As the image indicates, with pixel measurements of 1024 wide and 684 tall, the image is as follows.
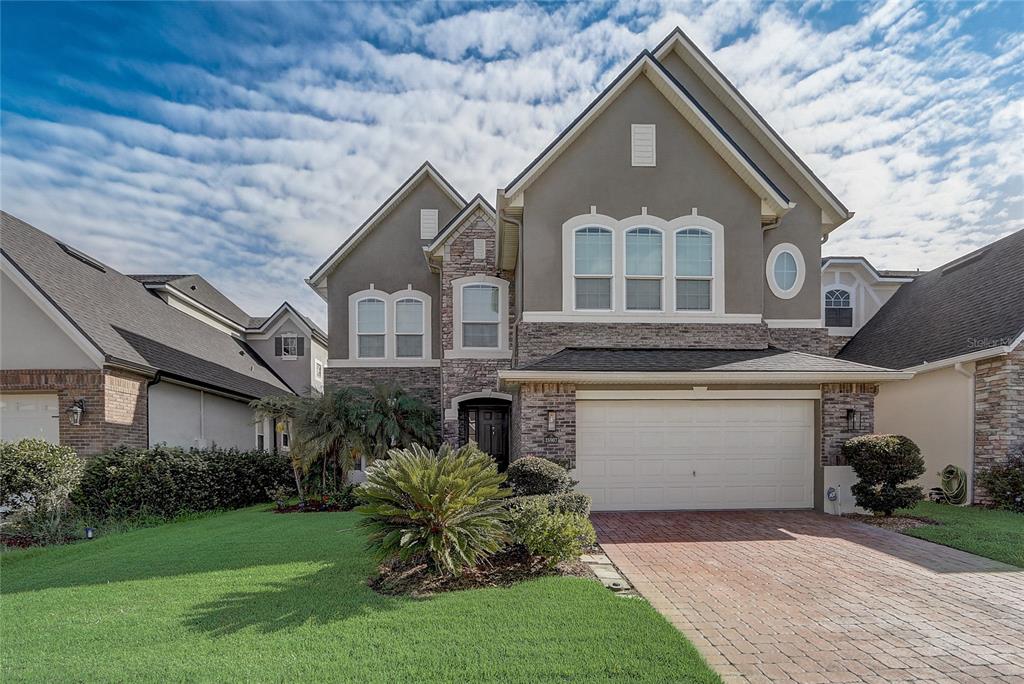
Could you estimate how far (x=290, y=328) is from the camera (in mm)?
22062

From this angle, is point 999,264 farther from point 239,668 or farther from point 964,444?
point 239,668

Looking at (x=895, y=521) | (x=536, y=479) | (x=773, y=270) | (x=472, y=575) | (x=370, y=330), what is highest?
(x=773, y=270)

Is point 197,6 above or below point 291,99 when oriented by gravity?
above

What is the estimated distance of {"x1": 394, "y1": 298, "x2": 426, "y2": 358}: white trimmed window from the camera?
1586 cm

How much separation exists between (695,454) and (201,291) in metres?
21.3

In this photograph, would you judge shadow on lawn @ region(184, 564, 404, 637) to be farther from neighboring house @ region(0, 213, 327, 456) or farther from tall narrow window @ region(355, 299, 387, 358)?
tall narrow window @ region(355, 299, 387, 358)

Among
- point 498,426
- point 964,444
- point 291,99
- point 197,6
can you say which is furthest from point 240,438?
point 964,444

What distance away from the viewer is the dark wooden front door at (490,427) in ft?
47.9

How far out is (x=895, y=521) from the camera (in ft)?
30.0

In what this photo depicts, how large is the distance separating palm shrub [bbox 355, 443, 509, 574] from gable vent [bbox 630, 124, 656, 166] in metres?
7.71

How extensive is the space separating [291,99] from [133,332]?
758 centimetres

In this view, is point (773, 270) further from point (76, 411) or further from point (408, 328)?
point (76, 411)

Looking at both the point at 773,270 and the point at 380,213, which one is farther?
the point at 380,213

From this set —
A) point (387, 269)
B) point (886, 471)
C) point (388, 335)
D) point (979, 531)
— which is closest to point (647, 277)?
point (886, 471)
